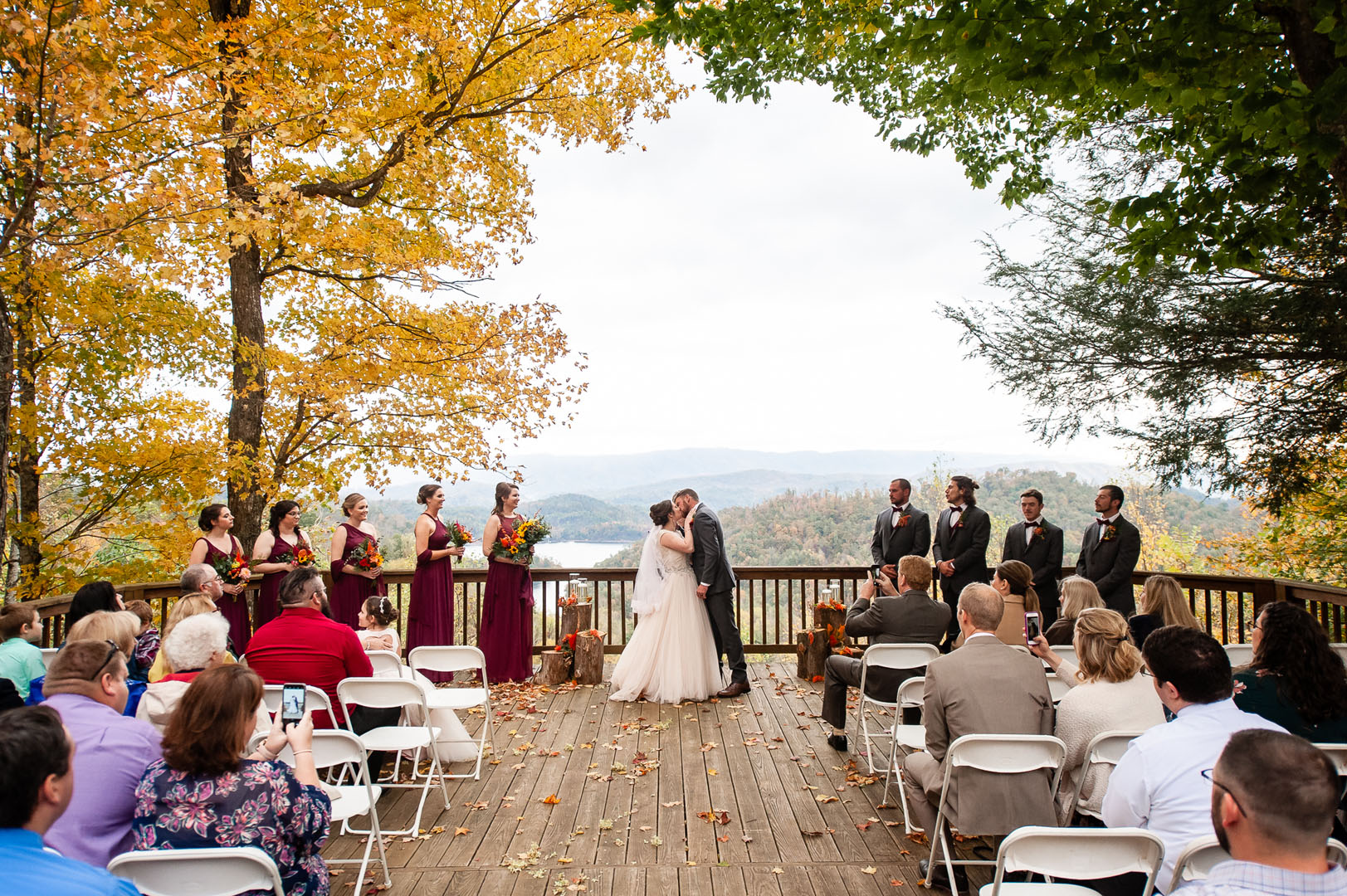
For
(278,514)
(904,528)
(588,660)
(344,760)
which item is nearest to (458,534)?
(278,514)

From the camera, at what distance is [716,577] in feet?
23.3

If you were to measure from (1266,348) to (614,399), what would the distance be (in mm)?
17249

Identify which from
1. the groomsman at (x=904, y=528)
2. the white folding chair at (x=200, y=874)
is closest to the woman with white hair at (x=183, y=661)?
the white folding chair at (x=200, y=874)

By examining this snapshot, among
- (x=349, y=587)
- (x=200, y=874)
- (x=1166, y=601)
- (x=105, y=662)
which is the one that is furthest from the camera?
(x=349, y=587)

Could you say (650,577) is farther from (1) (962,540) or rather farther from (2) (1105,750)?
(2) (1105,750)

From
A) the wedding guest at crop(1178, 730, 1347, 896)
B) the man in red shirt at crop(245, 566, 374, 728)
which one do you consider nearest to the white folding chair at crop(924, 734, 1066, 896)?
the wedding guest at crop(1178, 730, 1347, 896)

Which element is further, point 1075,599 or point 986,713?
point 1075,599

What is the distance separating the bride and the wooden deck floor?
1.90 ft

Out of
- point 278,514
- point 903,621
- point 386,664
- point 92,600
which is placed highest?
point 278,514

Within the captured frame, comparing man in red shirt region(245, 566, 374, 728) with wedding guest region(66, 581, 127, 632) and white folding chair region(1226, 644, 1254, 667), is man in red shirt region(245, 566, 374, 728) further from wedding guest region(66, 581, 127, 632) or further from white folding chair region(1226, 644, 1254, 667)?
white folding chair region(1226, 644, 1254, 667)

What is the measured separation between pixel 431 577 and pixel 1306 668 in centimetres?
664

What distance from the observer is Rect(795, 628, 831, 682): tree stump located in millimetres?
7762

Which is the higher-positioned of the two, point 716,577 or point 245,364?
point 245,364

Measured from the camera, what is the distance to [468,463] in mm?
9086
